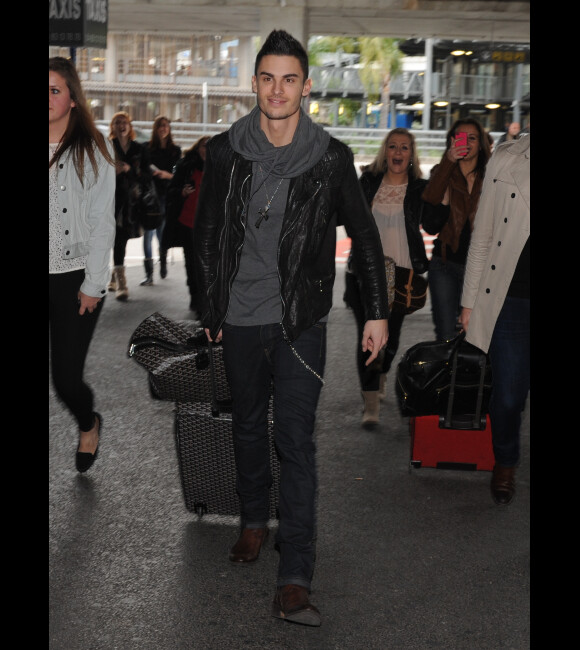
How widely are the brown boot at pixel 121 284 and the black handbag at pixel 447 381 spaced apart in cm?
708

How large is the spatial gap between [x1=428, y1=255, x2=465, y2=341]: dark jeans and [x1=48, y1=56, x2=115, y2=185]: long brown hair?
8.39 ft

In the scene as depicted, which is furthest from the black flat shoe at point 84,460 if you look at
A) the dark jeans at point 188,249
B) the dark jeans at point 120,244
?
the dark jeans at point 120,244

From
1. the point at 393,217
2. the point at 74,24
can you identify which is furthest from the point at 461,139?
the point at 74,24

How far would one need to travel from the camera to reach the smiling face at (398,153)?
6684 millimetres

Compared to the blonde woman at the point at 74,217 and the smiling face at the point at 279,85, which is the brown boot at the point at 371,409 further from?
the smiling face at the point at 279,85

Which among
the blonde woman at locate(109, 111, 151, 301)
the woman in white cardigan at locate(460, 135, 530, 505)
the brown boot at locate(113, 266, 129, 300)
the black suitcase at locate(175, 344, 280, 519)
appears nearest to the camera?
the black suitcase at locate(175, 344, 280, 519)

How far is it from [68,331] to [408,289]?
2.37 metres

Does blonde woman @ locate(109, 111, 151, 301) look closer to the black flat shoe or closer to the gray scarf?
the black flat shoe

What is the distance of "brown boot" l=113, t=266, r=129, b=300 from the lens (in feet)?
38.9

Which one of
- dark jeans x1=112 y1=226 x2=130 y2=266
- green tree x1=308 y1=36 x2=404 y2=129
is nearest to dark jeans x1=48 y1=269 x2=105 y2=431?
dark jeans x1=112 y1=226 x2=130 y2=266

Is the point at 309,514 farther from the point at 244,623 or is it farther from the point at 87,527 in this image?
the point at 87,527

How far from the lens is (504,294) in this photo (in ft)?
16.1

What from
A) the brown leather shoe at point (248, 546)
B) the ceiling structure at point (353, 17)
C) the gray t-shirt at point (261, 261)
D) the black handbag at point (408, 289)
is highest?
the ceiling structure at point (353, 17)
